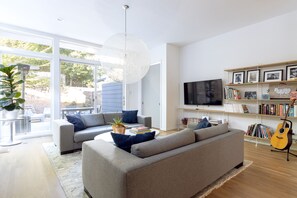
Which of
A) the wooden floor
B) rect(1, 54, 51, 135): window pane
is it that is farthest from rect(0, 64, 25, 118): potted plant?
the wooden floor

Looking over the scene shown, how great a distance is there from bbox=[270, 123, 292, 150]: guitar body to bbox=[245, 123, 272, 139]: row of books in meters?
0.44

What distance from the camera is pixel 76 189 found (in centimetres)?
197

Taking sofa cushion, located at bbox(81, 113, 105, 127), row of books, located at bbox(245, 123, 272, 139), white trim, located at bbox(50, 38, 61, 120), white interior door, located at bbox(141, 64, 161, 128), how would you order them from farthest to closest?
white interior door, located at bbox(141, 64, 161, 128) → white trim, located at bbox(50, 38, 61, 120) → sofa cushion, located at bbox(81, 113, 105, 127) → row of books, located at bbox(245, 123, 272, 139)

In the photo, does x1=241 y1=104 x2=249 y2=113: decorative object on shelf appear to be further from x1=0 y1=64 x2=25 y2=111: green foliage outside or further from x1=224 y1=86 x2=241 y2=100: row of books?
x1=0 y1=64 x2=25 y2=111: green foliage outside

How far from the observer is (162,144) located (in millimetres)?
1604

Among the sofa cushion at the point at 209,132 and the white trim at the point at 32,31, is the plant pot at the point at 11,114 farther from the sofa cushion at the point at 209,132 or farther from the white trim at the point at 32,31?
the sofa cushion at the point at 209,132

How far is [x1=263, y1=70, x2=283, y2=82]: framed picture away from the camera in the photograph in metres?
3.47

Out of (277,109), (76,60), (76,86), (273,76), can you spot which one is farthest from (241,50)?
(76,86)

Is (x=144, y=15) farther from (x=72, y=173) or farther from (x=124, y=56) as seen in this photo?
(x=72, y=173)

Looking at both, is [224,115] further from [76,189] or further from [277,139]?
[76,189]

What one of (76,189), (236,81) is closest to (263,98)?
(236,81)

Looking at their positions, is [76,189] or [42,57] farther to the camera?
[42,57]

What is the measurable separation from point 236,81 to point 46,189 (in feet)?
14.8

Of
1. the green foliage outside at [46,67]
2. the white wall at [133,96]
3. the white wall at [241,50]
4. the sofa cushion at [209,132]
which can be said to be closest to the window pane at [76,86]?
the green foliage outside at [46,67]
